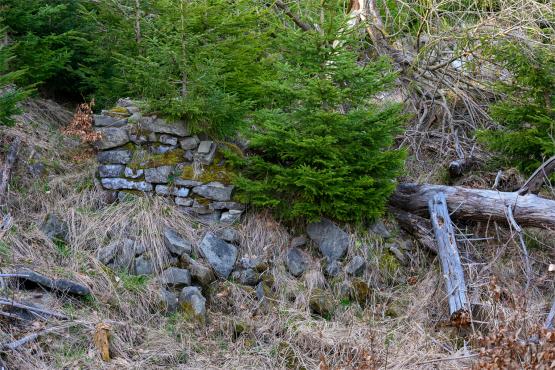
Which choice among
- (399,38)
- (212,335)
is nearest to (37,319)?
(212,335)

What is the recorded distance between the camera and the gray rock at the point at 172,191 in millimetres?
5816

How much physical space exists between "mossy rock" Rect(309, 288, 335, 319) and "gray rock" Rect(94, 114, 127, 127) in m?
2.35

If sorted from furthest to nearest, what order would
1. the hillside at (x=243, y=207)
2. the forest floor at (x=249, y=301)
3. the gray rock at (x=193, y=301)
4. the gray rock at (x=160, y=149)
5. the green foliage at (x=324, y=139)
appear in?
the gray rock at (x=160, y=149), the green foliage at (x=324, y=139), the gray rock at (x=193, y=301), the hillside at (x=243, y=207), the forest floor at (x=249, y=301)

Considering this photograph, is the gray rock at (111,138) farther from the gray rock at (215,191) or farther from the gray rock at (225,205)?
the gray rock at (225,205)

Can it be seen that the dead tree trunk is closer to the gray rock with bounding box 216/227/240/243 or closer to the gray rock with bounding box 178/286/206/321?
the gray rock with bounding box 216/227/240/243

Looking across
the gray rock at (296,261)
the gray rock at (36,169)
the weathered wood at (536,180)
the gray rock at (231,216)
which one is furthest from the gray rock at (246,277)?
the weathered wood at (536,180)

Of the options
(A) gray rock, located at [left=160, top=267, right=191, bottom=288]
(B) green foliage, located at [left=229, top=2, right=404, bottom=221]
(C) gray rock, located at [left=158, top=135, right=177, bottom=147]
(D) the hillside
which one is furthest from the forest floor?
(C) gray rock, located at [left=158, top=135, right=177, bottom=147]

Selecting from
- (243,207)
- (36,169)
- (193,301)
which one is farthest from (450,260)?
(36,169)

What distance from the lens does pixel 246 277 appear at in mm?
5488

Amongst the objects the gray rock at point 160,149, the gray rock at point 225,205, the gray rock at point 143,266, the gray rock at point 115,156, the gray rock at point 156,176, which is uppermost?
the gray rock at point 160,149

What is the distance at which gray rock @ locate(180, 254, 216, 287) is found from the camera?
5.36 m

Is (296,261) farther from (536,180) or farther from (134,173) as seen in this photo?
(536,180)

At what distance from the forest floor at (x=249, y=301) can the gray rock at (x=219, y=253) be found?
0.35ft

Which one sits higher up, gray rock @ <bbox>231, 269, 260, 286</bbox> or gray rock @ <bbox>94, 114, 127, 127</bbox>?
gray rock @ <bbox>94, 114, 127, 127</bbox>
